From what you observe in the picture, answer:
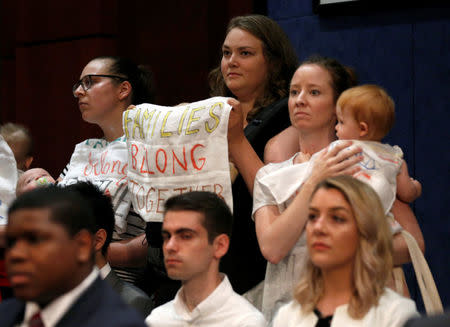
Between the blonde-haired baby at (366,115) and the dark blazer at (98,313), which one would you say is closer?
the dark blazer at (98,313)

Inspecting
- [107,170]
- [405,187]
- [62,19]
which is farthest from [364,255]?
[62,19]

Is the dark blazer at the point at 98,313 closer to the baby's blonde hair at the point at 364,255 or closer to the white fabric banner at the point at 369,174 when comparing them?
the baby's blonde hair at the point at 364,255

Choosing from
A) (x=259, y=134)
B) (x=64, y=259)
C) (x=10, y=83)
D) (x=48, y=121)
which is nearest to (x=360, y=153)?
(x=259, y=134)

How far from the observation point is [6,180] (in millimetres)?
3492

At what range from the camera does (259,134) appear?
9.91 ft

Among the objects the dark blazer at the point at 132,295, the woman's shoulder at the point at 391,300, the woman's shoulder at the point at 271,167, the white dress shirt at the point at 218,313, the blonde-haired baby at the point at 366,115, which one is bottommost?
the dark blazer at the point at 132,295

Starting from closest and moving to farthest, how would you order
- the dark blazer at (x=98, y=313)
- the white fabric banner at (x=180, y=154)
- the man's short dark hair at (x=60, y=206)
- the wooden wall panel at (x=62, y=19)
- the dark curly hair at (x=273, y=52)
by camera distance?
the dark blazer at (x=98, y=313), the man's short dark hair at (x=60, y=206), the white fabric banner at (x=180, y=154), the dark curly hair at (x=273, y=52), the wooden wall panel at (x=62, y=19)

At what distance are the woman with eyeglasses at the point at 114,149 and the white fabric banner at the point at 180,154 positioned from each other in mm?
335

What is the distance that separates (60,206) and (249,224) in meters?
1.36

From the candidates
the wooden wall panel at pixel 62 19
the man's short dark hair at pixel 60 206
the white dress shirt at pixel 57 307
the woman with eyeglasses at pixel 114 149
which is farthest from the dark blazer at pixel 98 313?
the wooden wall panel at pixel 62 19

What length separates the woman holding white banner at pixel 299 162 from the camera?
2537 millimetres

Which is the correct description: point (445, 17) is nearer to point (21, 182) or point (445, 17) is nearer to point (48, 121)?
point (21, 182)

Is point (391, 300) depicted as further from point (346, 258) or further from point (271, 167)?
point (271, 167)

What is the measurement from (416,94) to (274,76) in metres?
0.86
